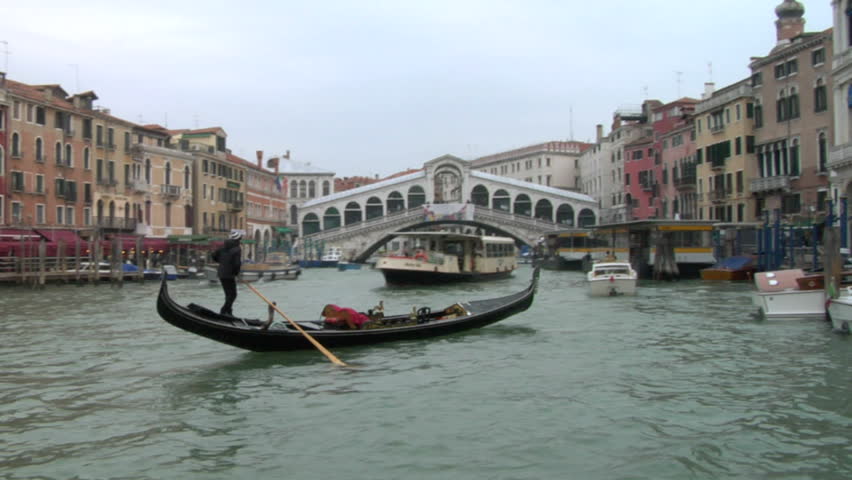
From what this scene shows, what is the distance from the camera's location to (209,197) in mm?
41000

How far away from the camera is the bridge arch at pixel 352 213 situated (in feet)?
175

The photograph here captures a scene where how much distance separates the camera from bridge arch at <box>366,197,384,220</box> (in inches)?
2104

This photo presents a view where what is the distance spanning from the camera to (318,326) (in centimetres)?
952

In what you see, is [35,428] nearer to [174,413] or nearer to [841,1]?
[174,413]

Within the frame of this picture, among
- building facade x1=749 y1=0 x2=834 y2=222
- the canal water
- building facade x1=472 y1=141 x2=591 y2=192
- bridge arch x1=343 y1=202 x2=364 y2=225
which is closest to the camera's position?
the canal water

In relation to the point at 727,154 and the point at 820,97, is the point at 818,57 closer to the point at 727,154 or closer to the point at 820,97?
the point at 820,97

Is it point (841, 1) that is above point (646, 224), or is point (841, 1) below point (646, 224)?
above

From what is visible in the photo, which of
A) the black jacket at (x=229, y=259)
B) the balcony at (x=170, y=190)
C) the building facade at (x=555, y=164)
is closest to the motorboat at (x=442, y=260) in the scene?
the black jacket at (x=229, y=259)

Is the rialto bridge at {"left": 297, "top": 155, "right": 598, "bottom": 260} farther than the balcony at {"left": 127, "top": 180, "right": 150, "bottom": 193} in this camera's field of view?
Yes

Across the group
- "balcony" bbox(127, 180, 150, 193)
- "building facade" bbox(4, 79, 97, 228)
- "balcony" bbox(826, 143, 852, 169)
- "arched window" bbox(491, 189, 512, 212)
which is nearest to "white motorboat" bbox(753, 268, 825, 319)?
"balcony" bbox(826, 143, 852, 169)

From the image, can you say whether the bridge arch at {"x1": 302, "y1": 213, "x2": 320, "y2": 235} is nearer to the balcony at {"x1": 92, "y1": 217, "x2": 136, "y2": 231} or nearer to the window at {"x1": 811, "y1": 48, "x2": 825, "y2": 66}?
the balcony at {"x1": 92, "y1": 217, "x2": 136, "y2": 231}

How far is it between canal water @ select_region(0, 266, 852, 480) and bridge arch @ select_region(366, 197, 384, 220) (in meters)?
41.6

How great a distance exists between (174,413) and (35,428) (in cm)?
100

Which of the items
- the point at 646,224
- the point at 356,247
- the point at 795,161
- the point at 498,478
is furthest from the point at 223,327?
the point at 356,247
